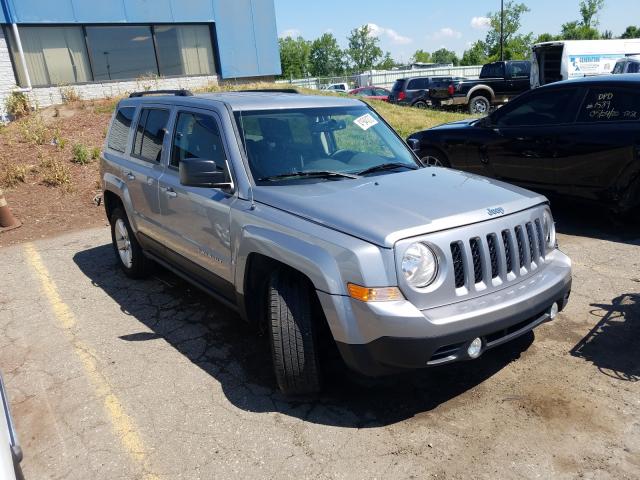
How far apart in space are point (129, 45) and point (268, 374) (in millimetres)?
15415

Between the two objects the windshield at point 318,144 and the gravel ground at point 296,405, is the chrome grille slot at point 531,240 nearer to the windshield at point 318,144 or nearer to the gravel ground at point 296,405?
the gravel ground at point 296,405

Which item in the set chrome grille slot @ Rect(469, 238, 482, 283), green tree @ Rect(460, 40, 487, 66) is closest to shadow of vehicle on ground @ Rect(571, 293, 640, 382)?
chrome grille slot @ Rect(469, 238, 482, 283)

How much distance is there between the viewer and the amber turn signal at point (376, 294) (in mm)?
2777

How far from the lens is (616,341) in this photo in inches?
154

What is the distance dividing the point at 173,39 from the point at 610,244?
15.3 m

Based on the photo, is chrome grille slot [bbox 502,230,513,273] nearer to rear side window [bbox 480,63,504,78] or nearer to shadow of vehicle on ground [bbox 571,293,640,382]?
shadow of vehicle on ground [bbox 571,293,640,382]

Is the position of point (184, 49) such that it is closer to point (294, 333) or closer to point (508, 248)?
point (294, 333)

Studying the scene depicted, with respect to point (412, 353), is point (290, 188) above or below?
above

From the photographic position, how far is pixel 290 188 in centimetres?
350

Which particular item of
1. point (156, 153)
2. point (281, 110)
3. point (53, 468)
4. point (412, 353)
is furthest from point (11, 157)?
point (412, 353)

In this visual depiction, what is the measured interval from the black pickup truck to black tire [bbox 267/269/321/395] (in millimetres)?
18204

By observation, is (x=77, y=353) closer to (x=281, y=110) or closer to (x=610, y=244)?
(x=281, y=110)

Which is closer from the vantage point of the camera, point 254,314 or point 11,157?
point 254,314

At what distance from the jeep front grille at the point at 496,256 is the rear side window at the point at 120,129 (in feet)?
12.1
